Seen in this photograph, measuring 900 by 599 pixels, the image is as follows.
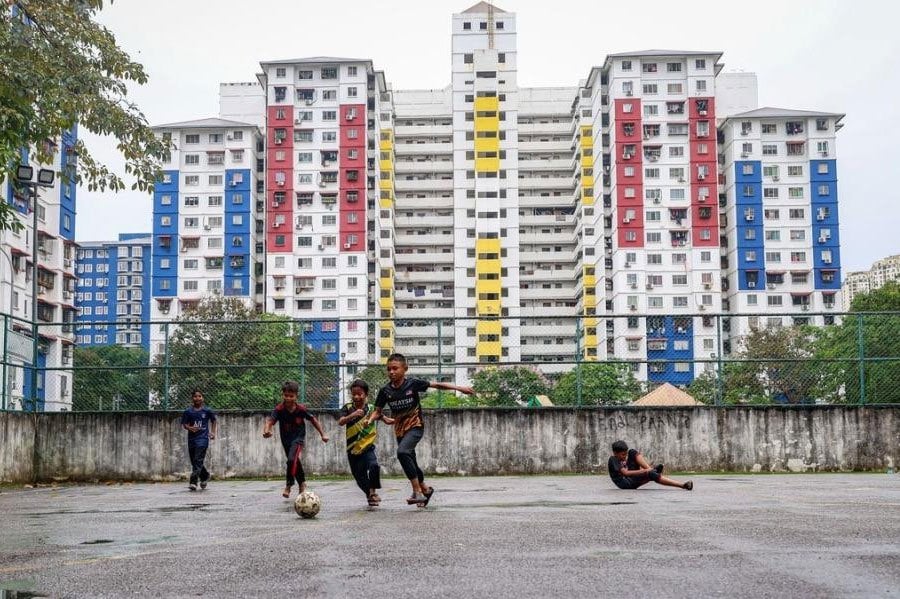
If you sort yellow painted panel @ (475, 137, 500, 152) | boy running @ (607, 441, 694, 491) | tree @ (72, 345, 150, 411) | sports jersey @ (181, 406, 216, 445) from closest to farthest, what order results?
boy running @ (607, 441, 694, 491) < sports jersey @ (181, 406, 216, 445) < tree @ (72, 345, 150, 411) < yellow painted panel @ (475, 137, 500, 152)

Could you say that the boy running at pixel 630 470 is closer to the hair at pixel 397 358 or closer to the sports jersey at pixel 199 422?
the hair at pixel 397 358

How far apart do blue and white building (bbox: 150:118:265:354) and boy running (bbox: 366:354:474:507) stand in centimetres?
9477

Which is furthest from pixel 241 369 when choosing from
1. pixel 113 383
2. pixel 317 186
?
pixel 317 186

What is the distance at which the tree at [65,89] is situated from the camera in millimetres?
13656

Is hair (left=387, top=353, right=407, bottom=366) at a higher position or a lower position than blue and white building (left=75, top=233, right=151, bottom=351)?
lower

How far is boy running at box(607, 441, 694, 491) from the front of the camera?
1469 cm

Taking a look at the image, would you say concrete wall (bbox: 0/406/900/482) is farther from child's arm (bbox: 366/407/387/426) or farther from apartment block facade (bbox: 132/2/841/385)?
apartment block facade (bbox: 132/2/841/385)

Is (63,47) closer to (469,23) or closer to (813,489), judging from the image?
(813,489)

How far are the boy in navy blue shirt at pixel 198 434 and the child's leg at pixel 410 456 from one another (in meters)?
6.50

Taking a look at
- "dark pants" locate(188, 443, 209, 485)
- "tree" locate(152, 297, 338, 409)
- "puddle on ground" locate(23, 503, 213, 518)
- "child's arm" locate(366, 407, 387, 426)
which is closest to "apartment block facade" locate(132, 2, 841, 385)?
"tree" locate(152, 297, 338, 409)

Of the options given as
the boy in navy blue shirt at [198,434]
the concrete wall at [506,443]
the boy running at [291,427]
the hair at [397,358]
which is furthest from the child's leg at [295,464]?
the concrete wall at [506,443]

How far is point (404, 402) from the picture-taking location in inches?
483

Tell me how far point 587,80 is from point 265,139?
36.0 meters

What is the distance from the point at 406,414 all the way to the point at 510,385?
928 cm
